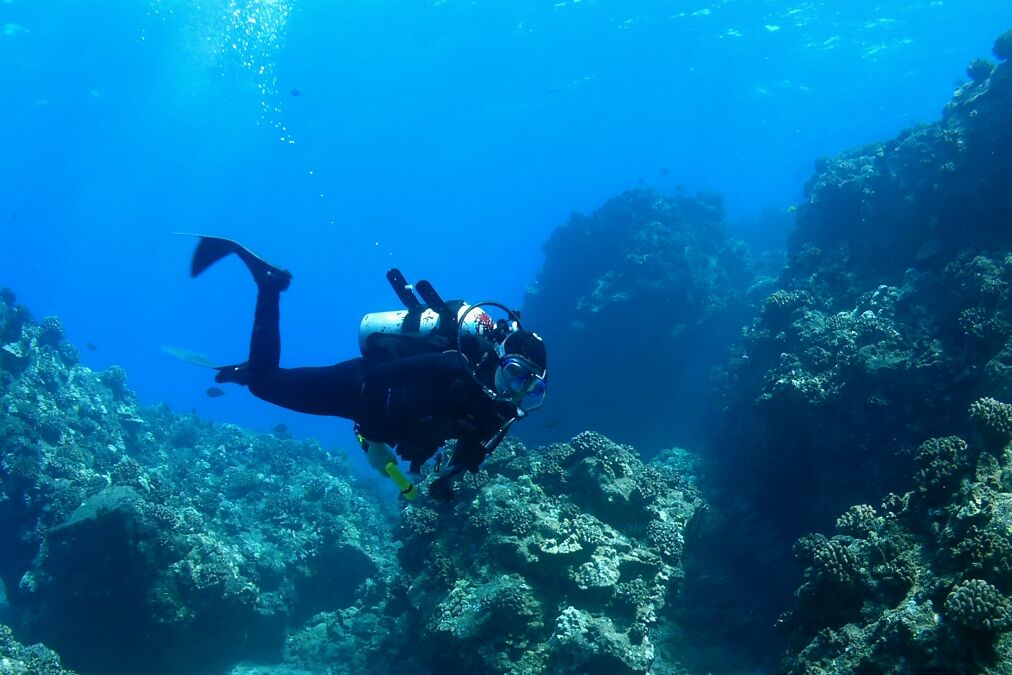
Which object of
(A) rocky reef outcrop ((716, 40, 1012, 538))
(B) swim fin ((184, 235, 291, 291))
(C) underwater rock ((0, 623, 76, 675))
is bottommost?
(C) underwater rock ((0, 623, 76, 675))

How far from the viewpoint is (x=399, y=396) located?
5.12 m

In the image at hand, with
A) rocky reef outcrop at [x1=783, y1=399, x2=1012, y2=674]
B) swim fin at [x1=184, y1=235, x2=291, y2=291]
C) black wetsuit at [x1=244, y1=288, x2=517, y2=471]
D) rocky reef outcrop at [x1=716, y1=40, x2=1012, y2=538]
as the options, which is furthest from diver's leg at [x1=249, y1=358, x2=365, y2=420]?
rocky reef outcrop at [x1=716, y1=40, x2=1012, y2=538]

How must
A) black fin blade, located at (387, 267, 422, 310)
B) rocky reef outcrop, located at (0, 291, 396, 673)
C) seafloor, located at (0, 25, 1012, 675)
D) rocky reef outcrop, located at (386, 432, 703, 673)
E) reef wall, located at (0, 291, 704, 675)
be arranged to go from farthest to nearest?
rocky reef outcrop, located at (0, 291, 396, 673) → reef wall, located at (0, 291, 704, 675) → rocky reef outcrop, located at (386, 432, 703, 673) → seafloor, located at (0, 25, 1012, 675) → black fin blade, located at (387, 267, 422, 310)

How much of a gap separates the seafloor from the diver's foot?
194 inches

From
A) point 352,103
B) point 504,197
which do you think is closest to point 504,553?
point 352,103

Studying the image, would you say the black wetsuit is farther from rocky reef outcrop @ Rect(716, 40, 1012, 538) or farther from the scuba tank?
rocky reef outcrop @ Rect(716, 40, 1012, 538)

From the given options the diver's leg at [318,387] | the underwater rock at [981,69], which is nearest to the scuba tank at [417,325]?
the diver's leg at [318,387]

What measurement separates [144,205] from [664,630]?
91.7 meters

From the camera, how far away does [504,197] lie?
101688 mm

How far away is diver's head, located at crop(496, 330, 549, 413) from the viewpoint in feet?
16.2

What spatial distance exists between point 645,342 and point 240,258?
19.7 metres

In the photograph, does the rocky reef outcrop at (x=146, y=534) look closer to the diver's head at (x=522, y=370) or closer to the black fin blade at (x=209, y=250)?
the black fin blade at (x=209, y=250)

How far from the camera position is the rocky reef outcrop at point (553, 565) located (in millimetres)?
8188

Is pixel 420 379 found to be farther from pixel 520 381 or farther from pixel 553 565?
pixel 553 565
